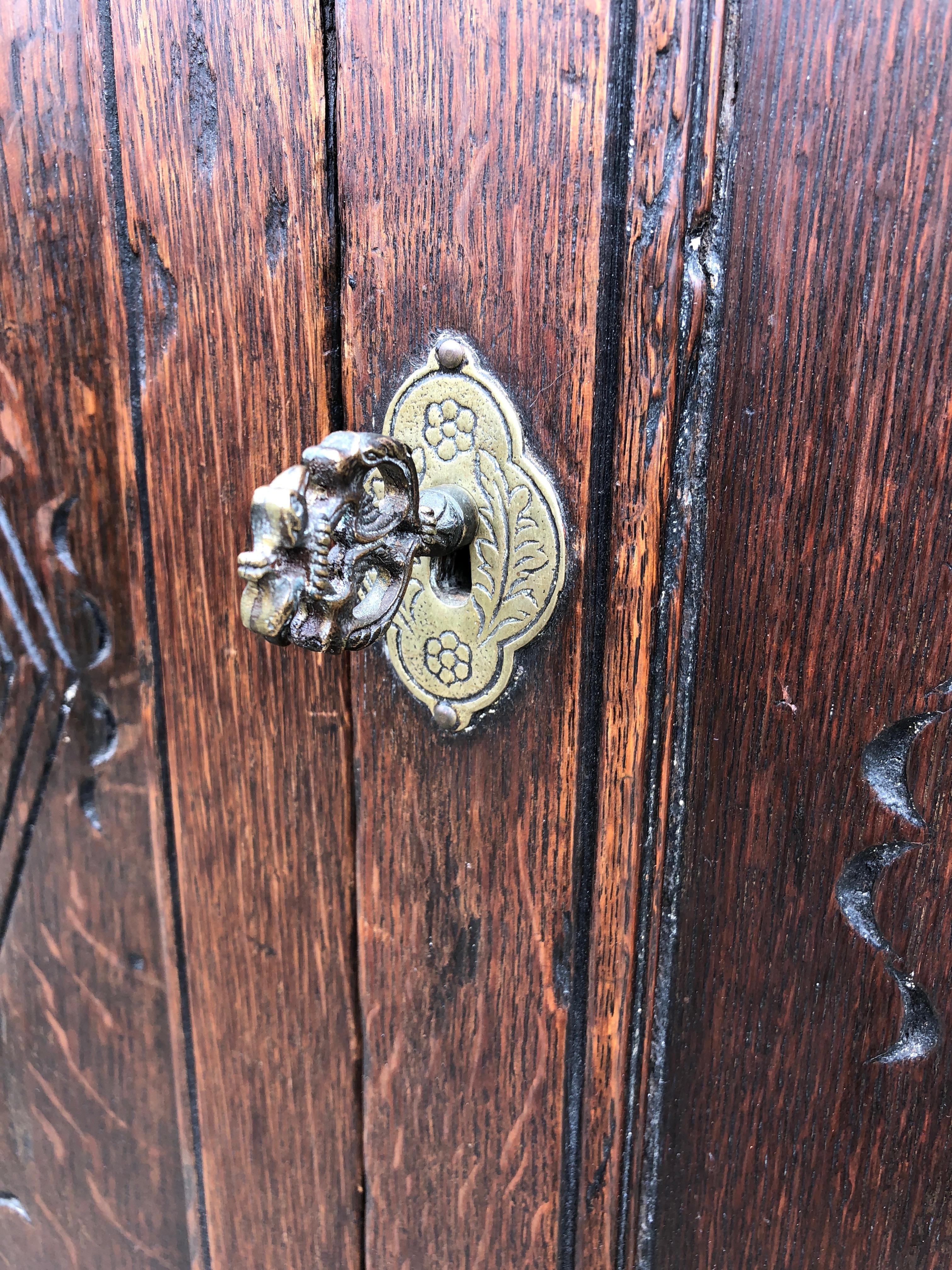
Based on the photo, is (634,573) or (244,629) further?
(244,629)

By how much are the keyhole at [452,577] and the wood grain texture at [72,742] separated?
0.19 m

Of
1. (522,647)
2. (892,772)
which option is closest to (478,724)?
(522,647)

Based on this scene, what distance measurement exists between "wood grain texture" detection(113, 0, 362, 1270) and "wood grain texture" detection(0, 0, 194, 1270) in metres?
0.03

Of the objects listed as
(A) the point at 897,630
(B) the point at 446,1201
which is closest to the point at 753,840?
(A) the point at 897,630

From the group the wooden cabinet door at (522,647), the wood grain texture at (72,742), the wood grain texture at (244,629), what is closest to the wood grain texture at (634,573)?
the wooden cabinet door at (522,647)

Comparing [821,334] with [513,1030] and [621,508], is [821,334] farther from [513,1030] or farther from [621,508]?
[513,1030]

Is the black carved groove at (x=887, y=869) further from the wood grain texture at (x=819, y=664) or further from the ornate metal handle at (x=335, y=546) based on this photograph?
the ornate metal handle at (x=335, y=546)

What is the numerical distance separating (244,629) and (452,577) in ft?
0.43

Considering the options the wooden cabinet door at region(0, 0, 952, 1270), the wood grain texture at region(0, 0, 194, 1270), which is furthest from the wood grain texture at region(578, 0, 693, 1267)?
the wood grain texture at region(0, 0, 194, 1270)

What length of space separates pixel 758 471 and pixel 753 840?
148mm

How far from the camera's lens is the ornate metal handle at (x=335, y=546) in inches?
11.0

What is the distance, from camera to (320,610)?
0.30 meters

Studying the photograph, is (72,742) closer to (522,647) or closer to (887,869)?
(522,647)

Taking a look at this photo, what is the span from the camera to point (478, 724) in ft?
1.30
